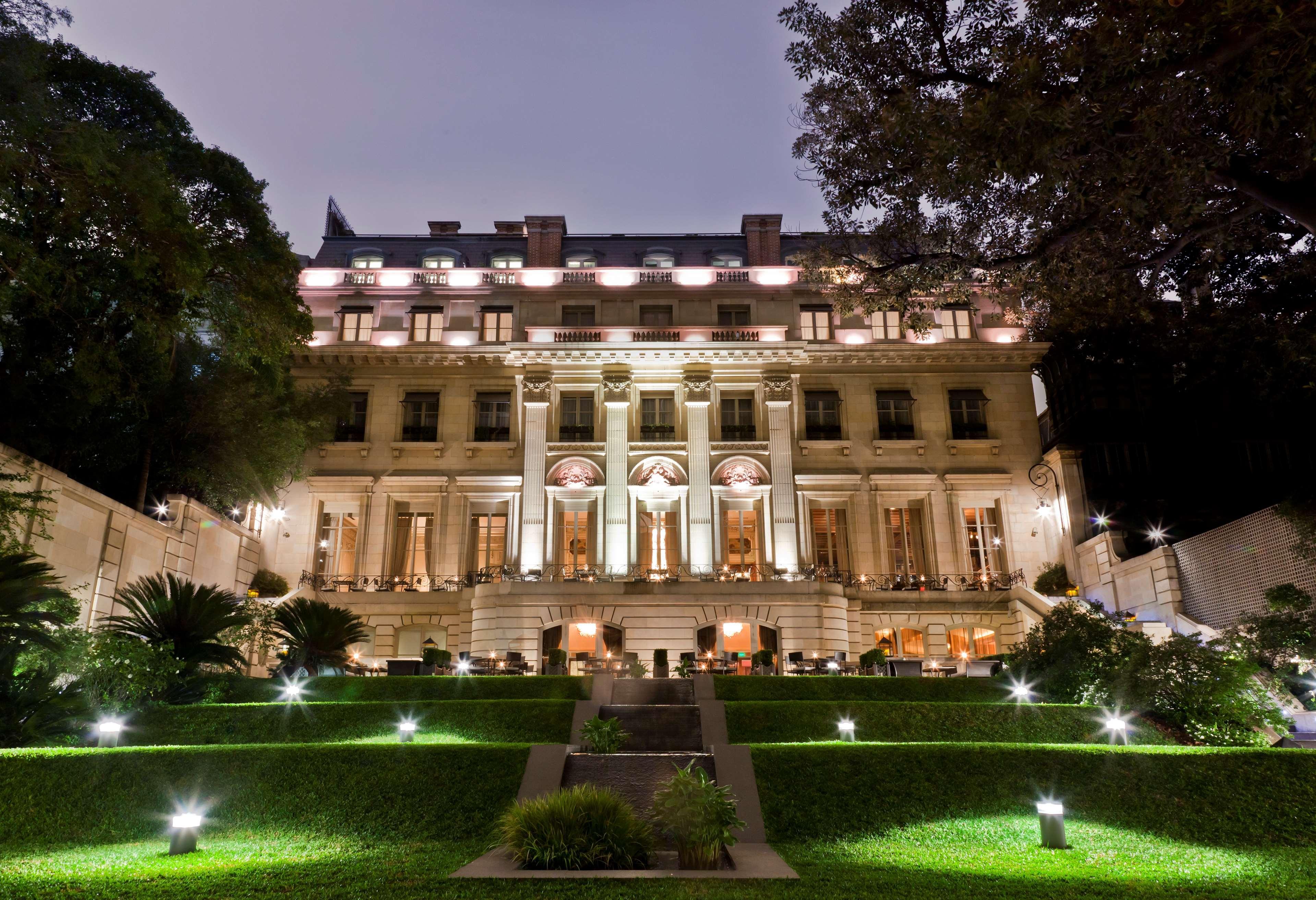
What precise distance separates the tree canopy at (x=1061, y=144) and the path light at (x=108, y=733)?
1385 centimetres

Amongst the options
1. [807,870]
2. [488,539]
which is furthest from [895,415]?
[807,870]

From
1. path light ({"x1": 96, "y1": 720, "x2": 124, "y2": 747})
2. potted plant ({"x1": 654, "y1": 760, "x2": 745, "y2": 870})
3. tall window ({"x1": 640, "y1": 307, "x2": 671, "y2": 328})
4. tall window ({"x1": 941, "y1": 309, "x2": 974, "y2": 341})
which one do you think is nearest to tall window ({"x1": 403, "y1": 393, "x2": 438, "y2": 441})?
tall window ({"x1": 640, "y1": 307, "x2": 671, "y2": 328})

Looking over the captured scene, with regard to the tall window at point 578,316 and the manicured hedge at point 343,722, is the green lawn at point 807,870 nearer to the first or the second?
the manicured hedge at point 343,722

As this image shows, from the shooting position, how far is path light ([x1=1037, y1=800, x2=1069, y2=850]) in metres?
10.4

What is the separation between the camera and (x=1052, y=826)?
34.4 ft

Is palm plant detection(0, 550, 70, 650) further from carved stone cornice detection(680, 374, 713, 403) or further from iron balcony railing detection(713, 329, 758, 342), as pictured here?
iron balcony railing detection(713, 329, 758, 342)

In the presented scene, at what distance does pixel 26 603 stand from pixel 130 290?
29.6ft

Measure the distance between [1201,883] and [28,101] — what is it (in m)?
19.1

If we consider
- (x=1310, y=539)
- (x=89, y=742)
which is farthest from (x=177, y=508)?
(x=1310, y=539)

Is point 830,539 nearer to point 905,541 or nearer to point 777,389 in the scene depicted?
point 905,541

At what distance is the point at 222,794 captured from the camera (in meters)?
12.0

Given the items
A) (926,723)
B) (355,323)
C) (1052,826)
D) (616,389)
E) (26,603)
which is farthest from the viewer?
(355,323)

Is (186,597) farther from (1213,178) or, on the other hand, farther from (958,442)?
(958,442)

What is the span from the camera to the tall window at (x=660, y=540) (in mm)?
32938
